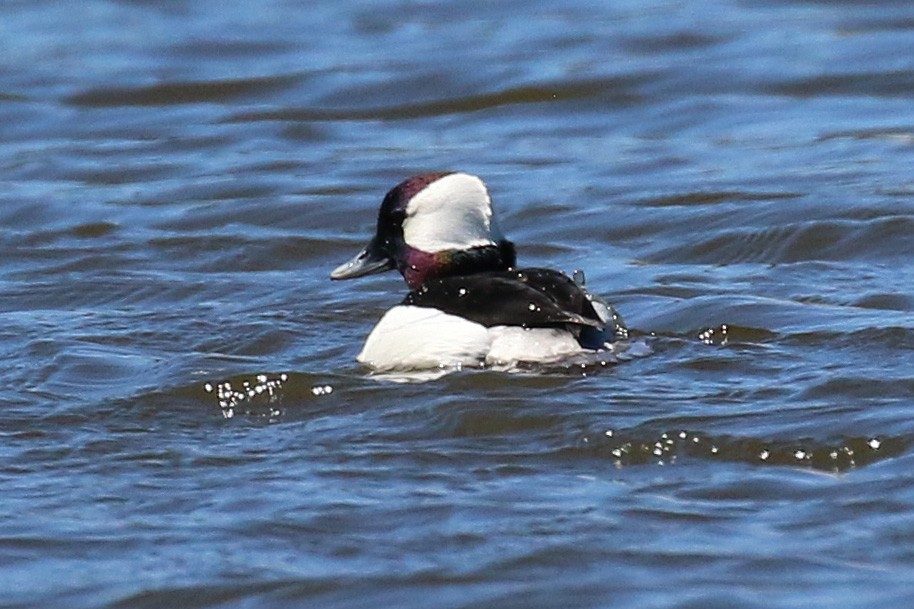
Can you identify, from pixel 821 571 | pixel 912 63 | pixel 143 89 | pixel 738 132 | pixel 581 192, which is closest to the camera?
pixel 821 571

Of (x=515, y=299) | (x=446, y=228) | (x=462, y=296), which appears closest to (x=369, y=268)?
(x=446, y=228)

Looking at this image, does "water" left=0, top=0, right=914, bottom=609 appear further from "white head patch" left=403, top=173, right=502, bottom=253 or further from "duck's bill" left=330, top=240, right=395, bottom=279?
"white head patch" left=403, top=173, right=502, bottom=253

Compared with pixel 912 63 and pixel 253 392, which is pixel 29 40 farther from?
pixel 253 392

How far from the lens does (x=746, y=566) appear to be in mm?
5820

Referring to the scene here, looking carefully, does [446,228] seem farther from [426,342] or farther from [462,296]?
[426,342]

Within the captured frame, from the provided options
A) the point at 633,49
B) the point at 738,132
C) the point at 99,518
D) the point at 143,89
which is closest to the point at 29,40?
the point at 143,89

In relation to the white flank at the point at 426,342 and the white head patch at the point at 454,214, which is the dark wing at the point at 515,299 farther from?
the white head patch at the point at 454,214

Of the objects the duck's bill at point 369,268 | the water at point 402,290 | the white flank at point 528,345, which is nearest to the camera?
the water at point 402,290

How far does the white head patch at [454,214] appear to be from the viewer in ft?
28.8

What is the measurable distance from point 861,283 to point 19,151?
260 inches

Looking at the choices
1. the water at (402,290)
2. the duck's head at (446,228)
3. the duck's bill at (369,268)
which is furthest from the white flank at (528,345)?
the duck's bill at (369,268)

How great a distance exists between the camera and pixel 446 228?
28.9ft

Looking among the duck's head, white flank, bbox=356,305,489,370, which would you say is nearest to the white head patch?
the duck's head

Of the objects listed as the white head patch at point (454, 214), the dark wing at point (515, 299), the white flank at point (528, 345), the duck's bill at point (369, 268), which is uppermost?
the white head patch at point (454, 214)
